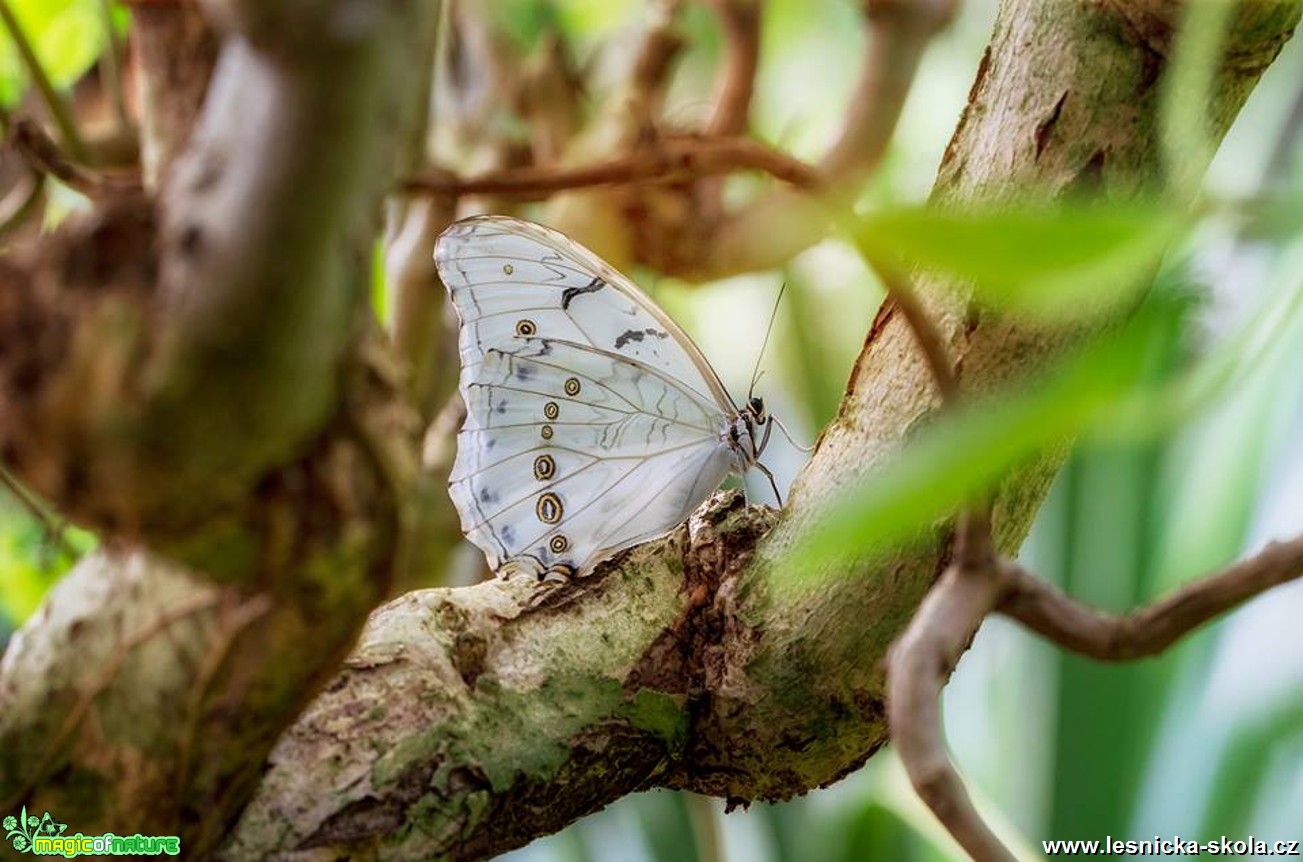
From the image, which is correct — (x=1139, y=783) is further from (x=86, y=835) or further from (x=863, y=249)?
(x=863, y=249)

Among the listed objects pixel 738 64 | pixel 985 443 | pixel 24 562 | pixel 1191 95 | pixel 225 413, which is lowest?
pixel 985 443

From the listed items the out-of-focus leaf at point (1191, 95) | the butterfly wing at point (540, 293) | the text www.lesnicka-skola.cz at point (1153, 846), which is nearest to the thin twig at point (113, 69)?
the butterfly wing at point (540, 293)

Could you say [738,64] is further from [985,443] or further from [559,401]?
[985,443]

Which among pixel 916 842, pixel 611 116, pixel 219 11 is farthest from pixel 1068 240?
pixel 916 842

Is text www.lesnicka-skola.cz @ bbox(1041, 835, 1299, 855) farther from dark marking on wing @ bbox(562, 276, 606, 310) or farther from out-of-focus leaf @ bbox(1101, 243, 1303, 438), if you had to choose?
out-of-focus leaf @ bbox(1101, 243, 1303, 438)

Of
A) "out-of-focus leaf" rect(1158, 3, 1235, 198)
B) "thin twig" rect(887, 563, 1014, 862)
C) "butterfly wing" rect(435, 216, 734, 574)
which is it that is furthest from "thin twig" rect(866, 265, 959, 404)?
"butterfly wing" rect(435, 216, 734, 574)

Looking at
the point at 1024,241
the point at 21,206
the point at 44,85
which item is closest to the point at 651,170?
the point at 1024,241

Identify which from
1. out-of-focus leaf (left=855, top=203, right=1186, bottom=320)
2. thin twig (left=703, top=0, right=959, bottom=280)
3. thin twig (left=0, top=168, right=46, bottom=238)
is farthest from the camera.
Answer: thin twig (left=703, top=0, right=959, bottom=280)
